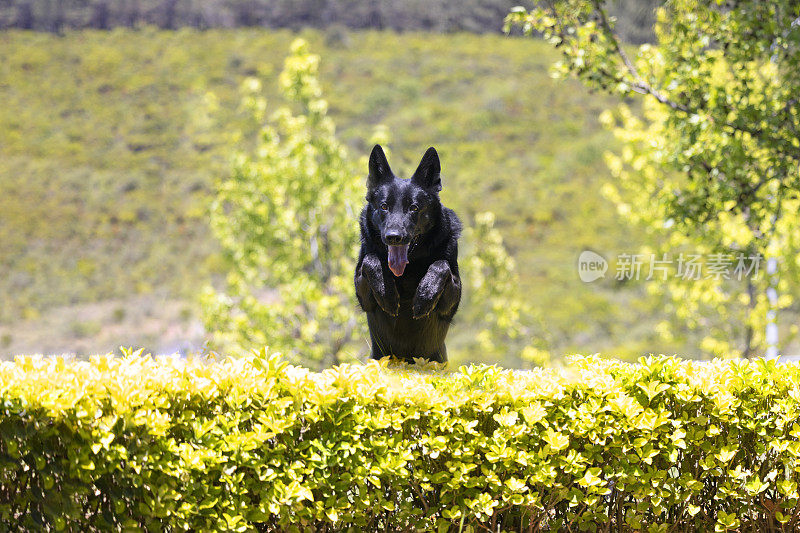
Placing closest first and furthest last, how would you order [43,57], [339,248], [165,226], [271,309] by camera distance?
[271,309], [339,248], [165,226], [43,57]

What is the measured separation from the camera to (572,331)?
24.5m

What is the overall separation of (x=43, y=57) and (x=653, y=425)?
41.6 m

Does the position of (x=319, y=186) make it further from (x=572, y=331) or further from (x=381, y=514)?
(x=572, y=331)

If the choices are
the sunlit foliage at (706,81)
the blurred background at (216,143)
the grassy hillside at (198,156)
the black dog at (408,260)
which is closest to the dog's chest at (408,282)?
the black dog at (408,260)

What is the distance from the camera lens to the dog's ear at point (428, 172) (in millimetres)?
3412

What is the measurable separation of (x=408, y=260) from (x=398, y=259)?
0.17m

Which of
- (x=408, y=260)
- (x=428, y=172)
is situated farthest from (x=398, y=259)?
(x=428, y=172)

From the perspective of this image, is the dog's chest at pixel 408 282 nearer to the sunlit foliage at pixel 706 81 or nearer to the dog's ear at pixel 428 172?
the dog's ear at pixel 428 172

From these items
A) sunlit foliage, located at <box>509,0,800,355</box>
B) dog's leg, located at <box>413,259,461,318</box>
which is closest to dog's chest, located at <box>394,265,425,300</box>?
dog's leg, located at <box>413,259,461,318</box>

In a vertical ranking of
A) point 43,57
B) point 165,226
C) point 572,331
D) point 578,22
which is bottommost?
point 572,331

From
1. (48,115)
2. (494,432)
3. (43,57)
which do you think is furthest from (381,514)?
(43,57)

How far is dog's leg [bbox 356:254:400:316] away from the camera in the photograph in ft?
10.9

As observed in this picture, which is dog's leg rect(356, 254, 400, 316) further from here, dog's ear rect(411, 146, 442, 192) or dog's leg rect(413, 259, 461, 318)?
dog's ear rect(411, 146, 442, 192)

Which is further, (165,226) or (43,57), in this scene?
(43,57)
